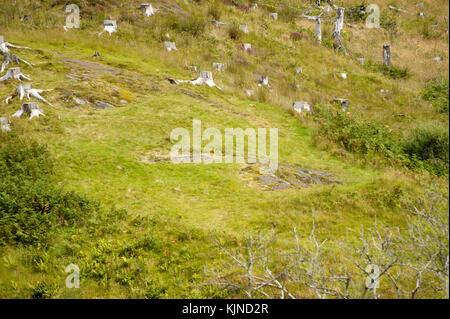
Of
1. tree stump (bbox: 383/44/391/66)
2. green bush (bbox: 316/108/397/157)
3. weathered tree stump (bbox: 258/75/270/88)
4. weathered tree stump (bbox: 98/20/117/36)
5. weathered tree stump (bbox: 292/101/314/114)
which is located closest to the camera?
green bush (bbox: 316/108/397/157)

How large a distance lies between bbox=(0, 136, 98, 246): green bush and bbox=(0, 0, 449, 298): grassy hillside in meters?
0.03

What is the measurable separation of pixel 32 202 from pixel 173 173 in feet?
8.60

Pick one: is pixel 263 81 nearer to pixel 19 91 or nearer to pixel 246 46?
pixel 246 46

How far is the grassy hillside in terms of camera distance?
459 centimetres

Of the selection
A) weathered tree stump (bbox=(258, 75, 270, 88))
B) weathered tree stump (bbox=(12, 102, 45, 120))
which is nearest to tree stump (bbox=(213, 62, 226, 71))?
weathered tree stump (bbox=(258, 75, 270, 88))

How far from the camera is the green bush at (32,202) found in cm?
576

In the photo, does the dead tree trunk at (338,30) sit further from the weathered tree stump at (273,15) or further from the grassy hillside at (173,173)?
the grassy hillside at (173,173)

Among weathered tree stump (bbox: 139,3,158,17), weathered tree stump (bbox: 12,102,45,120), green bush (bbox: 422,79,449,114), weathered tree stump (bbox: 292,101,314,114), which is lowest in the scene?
weathered tree stump (bbox: 292,101,314,114)

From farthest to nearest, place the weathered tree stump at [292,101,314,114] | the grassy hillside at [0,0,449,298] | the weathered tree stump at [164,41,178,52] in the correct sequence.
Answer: the weathered tree stump at [164,41,178,52]
the weathered tree stump at [292,101,314,114]
the grassy hillside at [0,0,449,298]

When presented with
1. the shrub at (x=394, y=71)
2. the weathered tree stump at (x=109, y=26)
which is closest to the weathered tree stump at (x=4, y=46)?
the weathered tree stump at (x=109, y=26)

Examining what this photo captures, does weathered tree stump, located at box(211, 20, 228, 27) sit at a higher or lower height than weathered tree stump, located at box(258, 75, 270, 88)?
higher

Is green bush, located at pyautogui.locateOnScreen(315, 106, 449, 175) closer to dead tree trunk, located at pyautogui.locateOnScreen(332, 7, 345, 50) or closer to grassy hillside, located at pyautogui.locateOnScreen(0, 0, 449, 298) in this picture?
grassy hillside, located at pyautogui.locateOnScreen(0, 0, 449, 298)

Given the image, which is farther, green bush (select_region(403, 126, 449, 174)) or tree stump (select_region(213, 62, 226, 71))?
tree stump (select_region(213, 62, 226, 71))
